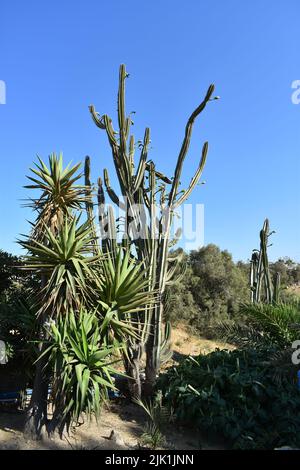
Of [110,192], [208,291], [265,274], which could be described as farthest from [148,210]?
[208,291]

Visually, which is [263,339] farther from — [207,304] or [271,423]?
[207,304]

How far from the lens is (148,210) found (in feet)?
23.0

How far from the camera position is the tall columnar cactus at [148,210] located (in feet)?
21.3

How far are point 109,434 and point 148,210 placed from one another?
3.52 meters

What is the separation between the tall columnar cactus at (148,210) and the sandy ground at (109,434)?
29.1 inches

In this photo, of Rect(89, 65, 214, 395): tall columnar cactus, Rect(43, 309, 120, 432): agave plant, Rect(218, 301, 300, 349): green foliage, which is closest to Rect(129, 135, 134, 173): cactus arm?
Rect(89, 65, 214, 395): tall columnar cactus

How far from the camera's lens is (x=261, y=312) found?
7.01 meters

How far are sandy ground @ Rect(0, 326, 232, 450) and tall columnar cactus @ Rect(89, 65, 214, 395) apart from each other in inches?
29.1

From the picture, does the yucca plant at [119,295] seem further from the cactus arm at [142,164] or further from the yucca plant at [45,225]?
the cactus arm at [142,164]

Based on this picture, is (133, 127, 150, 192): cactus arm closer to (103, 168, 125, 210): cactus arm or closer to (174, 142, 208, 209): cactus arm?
(103, 168, 125, 210): cactus arm

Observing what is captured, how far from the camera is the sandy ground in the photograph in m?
4.65

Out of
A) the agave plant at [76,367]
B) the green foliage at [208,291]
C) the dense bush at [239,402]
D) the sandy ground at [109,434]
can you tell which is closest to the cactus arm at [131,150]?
the agave plant at [76,367]

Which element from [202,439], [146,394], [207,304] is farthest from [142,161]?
[207,304]

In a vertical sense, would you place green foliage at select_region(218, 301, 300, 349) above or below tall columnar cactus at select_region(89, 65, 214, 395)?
below
